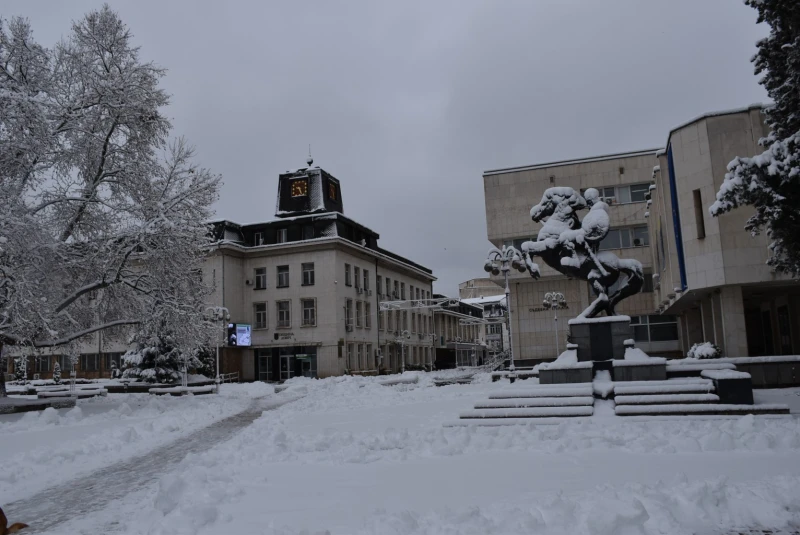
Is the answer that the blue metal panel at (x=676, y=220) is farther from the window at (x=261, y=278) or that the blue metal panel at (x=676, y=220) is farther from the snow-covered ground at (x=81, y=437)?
the window at (x=261, y=278)

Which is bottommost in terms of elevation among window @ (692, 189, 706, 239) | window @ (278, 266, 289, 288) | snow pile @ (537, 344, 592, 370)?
snow pile @ (537, 344, 592, 370)

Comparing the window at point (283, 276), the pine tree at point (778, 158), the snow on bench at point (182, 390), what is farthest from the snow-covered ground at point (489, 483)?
the window at point (283, 276)

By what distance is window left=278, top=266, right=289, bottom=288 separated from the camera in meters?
52.0

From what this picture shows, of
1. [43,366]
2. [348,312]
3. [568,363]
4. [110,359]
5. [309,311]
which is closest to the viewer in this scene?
[568,363]

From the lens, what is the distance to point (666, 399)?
13484 millimetres

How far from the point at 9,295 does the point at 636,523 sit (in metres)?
18.1

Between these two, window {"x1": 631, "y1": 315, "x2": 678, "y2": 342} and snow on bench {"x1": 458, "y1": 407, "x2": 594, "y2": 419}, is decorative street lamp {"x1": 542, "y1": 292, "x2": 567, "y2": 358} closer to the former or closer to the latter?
window {"x1": 631, "y1": 315, "x2": 678, "y2": 342}

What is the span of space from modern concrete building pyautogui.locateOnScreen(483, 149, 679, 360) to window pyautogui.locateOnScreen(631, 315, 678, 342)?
0.06m

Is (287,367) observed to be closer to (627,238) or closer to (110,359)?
(110,359)

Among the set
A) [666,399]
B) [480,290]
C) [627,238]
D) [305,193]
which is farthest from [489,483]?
[480,290]

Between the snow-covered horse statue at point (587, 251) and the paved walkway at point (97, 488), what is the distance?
10513mm

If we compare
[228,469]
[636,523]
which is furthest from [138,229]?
[636,523]

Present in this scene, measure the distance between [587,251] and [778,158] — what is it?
555cm

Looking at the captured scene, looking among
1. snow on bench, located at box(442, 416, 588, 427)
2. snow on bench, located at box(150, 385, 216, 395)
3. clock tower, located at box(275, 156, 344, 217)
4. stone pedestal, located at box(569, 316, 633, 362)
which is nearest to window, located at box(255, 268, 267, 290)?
clock tower, located at box(275, 156, 344, 217)
